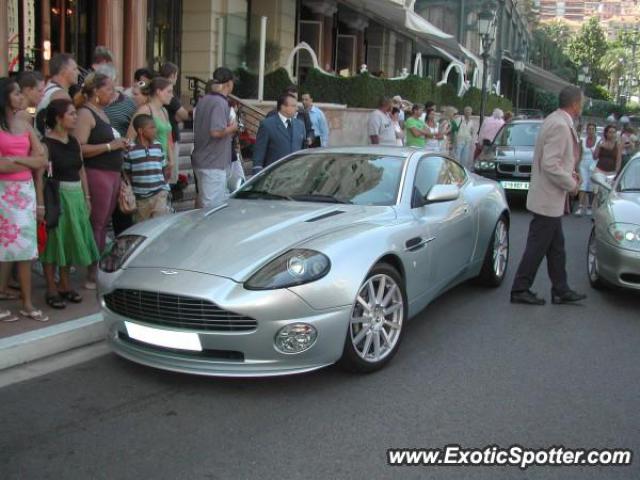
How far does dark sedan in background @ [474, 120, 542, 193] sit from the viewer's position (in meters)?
13.3

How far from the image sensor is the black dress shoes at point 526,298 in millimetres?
6520

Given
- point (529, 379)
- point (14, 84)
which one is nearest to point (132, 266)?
point (14, 84)

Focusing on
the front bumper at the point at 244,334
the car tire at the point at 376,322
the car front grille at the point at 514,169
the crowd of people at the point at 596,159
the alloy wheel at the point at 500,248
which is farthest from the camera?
the car front grille at the point at 514,169

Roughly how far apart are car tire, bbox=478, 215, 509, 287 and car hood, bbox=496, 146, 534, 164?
6296 millimetres

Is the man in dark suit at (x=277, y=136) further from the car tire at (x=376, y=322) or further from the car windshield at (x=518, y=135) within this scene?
the car windshield at (x=518, y=135)

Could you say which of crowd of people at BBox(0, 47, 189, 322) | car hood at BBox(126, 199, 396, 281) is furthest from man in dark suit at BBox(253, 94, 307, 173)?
car hood at BBox(126, 199, 396, 281)

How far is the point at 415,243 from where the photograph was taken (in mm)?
5137

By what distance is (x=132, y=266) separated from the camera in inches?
177

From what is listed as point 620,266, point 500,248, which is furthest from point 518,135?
point 620,266

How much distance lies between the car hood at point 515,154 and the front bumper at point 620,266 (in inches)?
266

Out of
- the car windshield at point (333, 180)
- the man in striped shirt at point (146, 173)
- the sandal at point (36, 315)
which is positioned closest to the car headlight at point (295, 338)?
the car windshield at point (333, 180)

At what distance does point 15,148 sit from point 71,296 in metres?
1.33

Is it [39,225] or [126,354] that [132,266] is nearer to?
[126,354]
